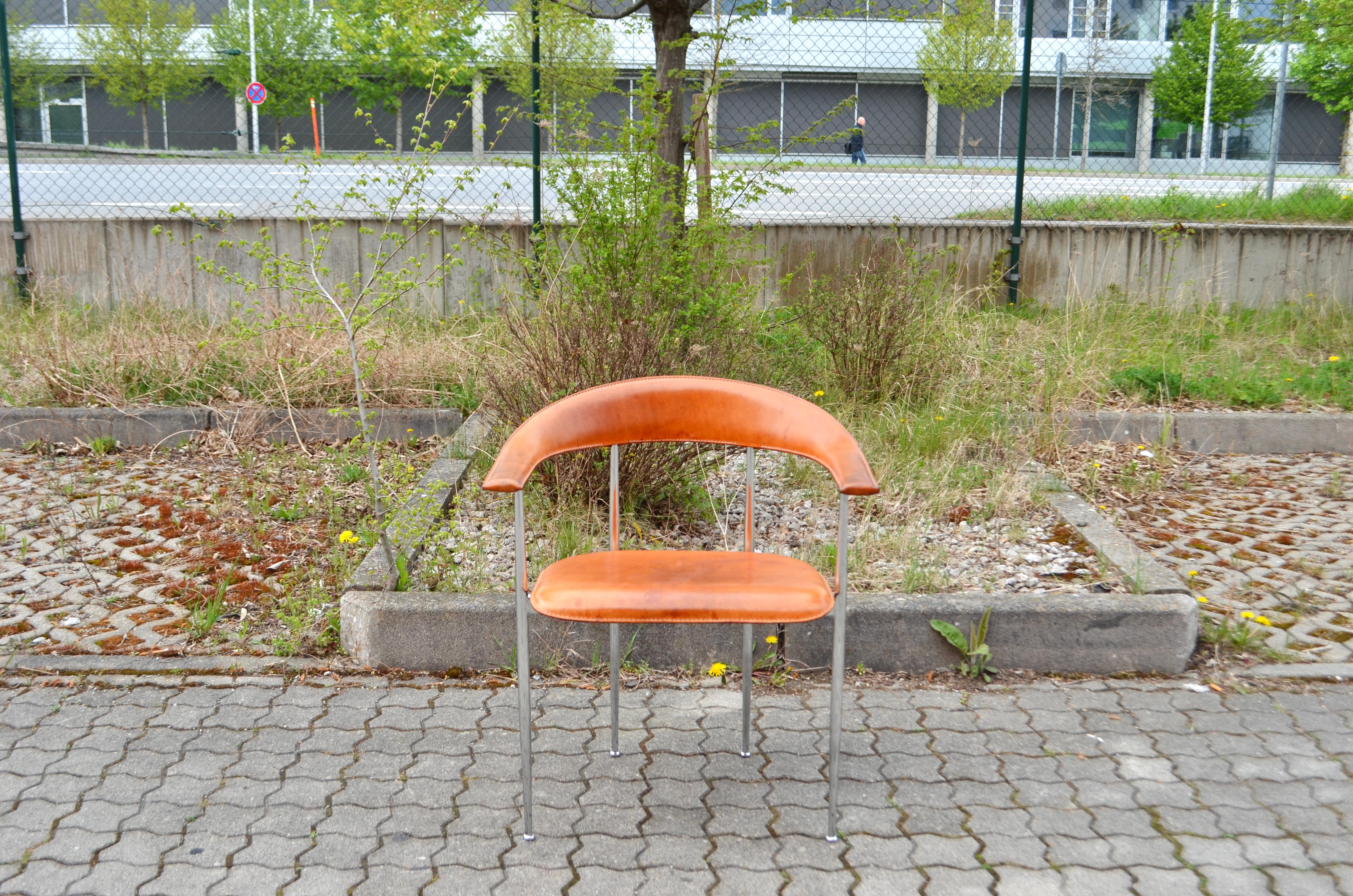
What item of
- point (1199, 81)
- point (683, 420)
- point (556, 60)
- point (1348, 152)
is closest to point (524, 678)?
point (683, 420)

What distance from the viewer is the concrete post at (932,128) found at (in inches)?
472

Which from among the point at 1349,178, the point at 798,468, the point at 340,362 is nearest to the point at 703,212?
the point at 798,468

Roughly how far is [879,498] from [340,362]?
3.02m

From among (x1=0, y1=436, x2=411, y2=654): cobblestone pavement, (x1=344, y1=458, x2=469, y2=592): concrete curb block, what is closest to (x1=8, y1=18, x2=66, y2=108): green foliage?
(x1=0, y1=436, x2=411, y2=654): cobblestone pavement

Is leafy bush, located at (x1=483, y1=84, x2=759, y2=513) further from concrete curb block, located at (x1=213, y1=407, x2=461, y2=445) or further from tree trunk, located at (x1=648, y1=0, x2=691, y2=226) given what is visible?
tree trunk, located at (x1=648, y1=0, x2=691, y2=226)

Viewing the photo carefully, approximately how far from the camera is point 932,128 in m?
14.0

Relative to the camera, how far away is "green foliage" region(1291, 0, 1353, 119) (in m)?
7.84

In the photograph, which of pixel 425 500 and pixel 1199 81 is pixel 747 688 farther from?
pixel 1199 81

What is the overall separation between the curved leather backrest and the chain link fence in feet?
7.24

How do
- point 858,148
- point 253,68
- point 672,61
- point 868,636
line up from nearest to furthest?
1. point 868,636
2. point 672,61
3. point 858,148
4. point 253,68

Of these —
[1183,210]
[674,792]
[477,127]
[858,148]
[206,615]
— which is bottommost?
[674,792]

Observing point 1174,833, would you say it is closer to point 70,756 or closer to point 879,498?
point 879,498

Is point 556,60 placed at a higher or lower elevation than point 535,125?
higher

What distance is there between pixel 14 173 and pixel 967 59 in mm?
8613
